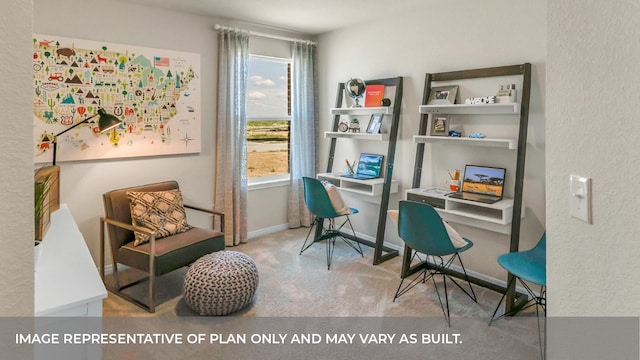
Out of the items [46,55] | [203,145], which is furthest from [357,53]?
[46,55]

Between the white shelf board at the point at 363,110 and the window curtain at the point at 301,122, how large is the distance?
50 centimetres

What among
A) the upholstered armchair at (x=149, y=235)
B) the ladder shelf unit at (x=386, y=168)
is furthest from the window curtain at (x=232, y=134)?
the ladder shelf unit at (x=386, y=168)

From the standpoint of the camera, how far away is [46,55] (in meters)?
3.13

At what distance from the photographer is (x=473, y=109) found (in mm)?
3346

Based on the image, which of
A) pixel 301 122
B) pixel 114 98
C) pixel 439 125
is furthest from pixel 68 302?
pixel 301 122

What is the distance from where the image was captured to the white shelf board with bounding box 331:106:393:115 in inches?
156

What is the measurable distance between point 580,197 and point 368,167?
342 cm

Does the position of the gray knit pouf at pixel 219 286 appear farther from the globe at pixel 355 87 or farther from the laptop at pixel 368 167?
the globe at pixel 355 87

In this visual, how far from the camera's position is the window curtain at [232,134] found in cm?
416

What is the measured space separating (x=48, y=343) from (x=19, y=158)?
953 mm

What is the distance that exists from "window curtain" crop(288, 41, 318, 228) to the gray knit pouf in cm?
212

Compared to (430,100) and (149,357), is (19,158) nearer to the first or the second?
(149,357)

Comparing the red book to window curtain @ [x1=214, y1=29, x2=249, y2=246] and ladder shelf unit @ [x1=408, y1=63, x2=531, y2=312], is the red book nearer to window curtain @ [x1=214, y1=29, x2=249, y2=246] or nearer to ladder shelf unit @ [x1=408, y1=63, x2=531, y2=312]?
ladder shelf unit @ [x1=408, y1=63, x2=531, y2=312]

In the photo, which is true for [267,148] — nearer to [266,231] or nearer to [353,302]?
[266,231]
